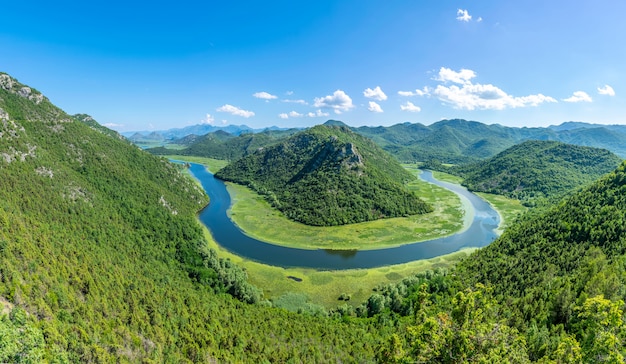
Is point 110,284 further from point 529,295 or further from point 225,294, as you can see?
point 529,295

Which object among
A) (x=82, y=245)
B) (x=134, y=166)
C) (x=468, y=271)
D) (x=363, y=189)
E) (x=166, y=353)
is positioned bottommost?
(x=166, y=353)

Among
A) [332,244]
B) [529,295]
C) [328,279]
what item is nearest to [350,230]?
[332,244]

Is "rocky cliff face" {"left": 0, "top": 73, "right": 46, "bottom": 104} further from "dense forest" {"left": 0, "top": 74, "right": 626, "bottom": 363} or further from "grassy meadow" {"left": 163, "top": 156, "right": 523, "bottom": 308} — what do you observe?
"grassy meadow" {"left": 163, "top": 156, "right": 523, "bottom": 308}

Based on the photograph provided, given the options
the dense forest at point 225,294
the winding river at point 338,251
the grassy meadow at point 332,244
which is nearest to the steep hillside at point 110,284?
the dense forest at point 225,294

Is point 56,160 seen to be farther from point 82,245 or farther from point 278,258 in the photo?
point 278,258

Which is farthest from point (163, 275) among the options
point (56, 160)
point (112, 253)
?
point (56, 160)

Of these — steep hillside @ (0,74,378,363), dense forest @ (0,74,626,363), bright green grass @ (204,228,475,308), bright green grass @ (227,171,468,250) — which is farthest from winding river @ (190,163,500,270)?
dense forest @ (0,74,626,363)
